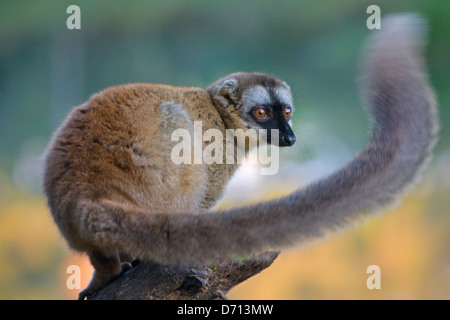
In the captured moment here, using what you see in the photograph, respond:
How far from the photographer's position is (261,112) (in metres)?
3.27

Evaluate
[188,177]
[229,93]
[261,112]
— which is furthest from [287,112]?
[188,177]

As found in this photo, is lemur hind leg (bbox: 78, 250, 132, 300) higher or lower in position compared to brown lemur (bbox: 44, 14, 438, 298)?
lower

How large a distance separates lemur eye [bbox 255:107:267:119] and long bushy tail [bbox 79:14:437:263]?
3.57ft

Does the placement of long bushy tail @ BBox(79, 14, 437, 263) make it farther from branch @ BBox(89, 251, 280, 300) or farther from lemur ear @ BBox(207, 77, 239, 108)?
lemur ear @ BBox(207, 77, 239, 108)

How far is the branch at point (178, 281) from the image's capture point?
2400 mm

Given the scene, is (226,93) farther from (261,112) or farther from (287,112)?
(287,112)

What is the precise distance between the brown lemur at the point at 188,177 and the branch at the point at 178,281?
0.09 meters

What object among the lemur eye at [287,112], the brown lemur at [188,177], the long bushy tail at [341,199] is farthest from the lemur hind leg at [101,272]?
the lemur eye at [287,112]

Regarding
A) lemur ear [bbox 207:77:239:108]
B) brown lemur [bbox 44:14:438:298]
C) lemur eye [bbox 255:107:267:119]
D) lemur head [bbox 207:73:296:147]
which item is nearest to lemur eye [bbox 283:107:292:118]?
lemur head [bbox 207:73:296:147]

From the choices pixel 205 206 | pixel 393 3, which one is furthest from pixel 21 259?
pixel 393 3

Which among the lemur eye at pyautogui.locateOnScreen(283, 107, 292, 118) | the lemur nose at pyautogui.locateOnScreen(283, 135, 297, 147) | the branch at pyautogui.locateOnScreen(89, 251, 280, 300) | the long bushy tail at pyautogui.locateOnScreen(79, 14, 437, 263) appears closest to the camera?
the long bushy tail at pyautogui.locateOnScreen(79, 14, 437, 263)

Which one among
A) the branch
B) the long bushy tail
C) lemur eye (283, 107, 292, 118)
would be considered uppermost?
lemur eye (283, 107, 292, 118)

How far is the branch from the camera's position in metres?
2.40
